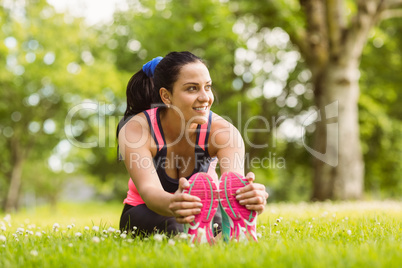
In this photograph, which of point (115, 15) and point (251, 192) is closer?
point (251, 192)


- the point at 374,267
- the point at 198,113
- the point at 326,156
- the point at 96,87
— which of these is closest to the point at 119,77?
the point at 96,87

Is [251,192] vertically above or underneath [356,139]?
underneath

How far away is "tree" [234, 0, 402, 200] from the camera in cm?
1173

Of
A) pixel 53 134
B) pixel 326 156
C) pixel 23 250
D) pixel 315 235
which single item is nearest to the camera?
pixel 23 250

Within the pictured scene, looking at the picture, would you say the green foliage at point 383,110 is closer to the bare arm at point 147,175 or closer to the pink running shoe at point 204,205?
the bare arm at point 147,175

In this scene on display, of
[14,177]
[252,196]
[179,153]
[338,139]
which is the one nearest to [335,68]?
[338,139]

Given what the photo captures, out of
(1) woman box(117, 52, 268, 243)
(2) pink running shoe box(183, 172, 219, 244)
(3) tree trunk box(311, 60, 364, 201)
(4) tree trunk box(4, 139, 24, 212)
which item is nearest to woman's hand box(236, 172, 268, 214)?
(1) woman box(117, 52, 268, 243)

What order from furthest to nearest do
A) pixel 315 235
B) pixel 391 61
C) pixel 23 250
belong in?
pixel 391 61
pixel 315 235
pixel 23 250

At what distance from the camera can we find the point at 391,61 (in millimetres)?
20156

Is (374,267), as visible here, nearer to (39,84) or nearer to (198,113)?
(198,113)

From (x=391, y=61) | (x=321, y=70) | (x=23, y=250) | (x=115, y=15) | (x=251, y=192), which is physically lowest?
(x=23, y=250)

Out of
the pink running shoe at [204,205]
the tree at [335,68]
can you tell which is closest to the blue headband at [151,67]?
the pink running shoe at [204,205]

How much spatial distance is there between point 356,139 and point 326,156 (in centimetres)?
118

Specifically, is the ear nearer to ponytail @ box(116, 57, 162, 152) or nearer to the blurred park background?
ponytail @ box(116, 57, 162, 152)
